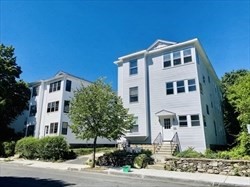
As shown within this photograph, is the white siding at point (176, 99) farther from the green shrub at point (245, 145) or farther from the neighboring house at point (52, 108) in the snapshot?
the neighboring house at point (52, 108)

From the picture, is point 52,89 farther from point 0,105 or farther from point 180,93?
point 180,93

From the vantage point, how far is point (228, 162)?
1242 centimetres

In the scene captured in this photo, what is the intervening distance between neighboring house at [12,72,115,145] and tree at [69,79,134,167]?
1249cm

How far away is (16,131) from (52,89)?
11.3 metres

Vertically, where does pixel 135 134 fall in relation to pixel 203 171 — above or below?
above

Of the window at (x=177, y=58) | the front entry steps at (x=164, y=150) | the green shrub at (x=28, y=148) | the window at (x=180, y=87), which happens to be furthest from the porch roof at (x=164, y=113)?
the green shrub at (x=28, y=148)

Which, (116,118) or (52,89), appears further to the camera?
(52,89)

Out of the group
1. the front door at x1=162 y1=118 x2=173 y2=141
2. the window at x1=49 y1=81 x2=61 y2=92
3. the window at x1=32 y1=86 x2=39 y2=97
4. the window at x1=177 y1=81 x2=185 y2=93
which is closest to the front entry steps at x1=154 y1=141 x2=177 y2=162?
the front door at x1=162 y1=118 x2=173 y2=141

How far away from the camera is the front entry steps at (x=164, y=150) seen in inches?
682

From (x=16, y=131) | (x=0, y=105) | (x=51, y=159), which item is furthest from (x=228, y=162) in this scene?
(x=16, y=131)

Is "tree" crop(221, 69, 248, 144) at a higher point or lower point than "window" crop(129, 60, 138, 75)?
lower

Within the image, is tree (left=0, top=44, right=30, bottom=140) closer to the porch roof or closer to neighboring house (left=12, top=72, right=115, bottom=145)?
neighboring house (left=12, top=72, right=115, bottom=145)

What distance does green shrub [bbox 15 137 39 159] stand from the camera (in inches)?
909

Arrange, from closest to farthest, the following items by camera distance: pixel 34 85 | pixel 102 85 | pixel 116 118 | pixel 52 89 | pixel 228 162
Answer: pixel 228 162
pixel 116 118
pixel 102 85
pixel 52 89
pixel 34 85
